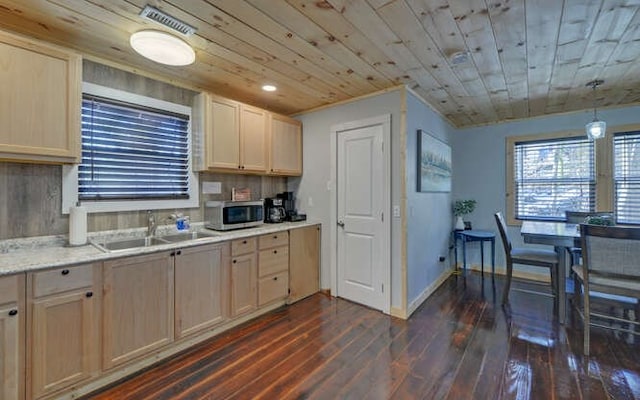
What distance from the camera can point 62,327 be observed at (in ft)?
5.89

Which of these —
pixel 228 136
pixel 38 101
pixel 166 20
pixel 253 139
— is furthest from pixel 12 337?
pixel 253 139

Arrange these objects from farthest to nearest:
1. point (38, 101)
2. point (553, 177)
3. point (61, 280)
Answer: point (553, 177)
point (38, 101)
point (61, 280)

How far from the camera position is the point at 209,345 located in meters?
2.50

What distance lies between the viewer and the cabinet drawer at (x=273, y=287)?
303 cm

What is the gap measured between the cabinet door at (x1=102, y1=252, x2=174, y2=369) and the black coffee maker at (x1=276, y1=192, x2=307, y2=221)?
1.74 meters

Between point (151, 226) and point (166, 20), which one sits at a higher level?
point (166, 20)

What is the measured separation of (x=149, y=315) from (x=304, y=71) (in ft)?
7.90

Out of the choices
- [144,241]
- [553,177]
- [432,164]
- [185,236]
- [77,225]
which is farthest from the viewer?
[553,177]

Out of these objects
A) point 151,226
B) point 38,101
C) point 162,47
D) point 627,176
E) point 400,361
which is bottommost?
point 400,361

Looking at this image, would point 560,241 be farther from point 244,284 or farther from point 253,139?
point 253,139

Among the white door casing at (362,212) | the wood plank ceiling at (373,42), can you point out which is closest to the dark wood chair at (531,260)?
the white door casing at (362,212)

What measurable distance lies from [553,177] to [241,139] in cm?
433

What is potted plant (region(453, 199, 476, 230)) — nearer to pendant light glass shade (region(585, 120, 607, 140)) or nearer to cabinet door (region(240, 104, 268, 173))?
pendant light glass shade (region(585, 120, 607, 140))

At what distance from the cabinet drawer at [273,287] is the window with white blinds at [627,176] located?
4.33m
